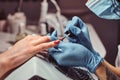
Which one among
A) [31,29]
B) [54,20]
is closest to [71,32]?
[54,20]

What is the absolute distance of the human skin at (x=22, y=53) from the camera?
1033mm

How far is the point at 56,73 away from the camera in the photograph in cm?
99

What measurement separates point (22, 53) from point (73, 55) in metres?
0.19

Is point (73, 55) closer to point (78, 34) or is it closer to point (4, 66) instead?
point (78, 34)

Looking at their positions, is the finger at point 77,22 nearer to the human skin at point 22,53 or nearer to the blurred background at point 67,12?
the human skin at point 22,53

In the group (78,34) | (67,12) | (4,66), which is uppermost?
(78,34)

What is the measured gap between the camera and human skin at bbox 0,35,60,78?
1.03 m

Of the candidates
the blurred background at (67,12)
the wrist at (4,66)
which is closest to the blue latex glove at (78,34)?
the wrist at (4,66)

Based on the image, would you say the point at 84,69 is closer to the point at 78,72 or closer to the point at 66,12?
the point at 78,72

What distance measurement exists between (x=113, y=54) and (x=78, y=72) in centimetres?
156

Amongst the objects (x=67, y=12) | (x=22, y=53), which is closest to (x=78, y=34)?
(x=22, y=53)

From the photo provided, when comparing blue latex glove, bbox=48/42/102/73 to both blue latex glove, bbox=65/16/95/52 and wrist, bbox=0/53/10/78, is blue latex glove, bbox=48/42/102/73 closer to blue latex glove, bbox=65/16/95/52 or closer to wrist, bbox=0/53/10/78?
blue latex glove, bbox=65/16/95/52

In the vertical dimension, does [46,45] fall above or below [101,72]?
above

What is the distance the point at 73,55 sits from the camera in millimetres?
1035
